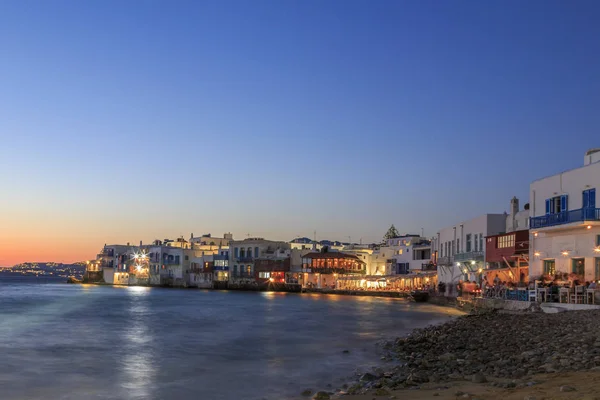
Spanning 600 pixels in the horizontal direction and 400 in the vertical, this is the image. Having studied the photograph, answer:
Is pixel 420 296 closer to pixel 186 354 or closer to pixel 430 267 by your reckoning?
pixel 430 267

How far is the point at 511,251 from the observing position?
38.7 m

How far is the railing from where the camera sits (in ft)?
156

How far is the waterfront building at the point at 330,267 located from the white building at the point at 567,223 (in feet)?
197

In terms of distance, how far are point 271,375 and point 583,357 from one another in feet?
28.2

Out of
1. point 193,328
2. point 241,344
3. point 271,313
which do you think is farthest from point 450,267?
point 241,344

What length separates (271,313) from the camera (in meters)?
47.9

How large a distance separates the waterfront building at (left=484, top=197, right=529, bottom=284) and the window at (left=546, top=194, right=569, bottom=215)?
544 cm

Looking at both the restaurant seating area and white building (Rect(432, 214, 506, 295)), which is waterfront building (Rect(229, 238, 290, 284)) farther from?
the restaurant seating area

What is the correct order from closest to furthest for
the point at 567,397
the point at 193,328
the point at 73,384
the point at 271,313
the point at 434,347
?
the point at 567,397
the point at 73,384
the point at 434,347
the point at 193,328
the point at 271,313

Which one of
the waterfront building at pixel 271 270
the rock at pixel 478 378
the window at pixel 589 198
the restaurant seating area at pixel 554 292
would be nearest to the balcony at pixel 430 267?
the waterfront building at pixel 271 270

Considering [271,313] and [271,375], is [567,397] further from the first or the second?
[271,313]

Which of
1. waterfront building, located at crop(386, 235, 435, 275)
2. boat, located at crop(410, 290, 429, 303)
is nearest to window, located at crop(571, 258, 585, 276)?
boat, located at crop(410, 290, 429, 303)

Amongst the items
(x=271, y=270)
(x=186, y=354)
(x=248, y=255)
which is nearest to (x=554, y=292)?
(x=186, y=354)

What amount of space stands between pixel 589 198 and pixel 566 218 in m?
1.36
